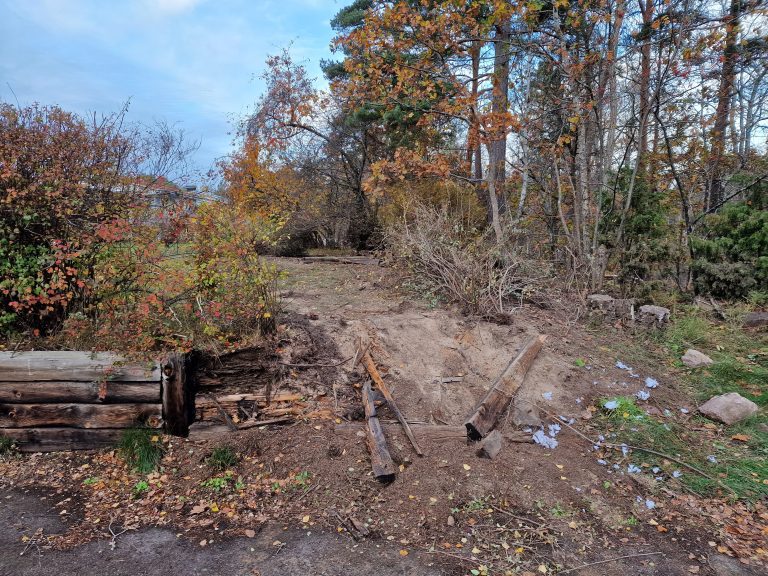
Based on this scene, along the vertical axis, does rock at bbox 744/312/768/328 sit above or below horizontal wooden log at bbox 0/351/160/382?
above

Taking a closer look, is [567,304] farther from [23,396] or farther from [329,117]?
[329,117]

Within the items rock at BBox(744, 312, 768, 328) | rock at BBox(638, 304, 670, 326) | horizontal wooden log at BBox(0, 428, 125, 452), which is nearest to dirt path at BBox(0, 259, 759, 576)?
horizontal wooden log at BBox(0, 428, 125, 452)

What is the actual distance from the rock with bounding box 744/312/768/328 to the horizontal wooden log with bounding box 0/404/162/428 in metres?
7.35

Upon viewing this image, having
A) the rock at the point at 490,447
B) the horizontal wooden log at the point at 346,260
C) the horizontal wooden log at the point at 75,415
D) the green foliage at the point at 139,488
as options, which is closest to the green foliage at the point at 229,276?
the horizontal wooden log at the point at 75,415

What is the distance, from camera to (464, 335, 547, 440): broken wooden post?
414 cm

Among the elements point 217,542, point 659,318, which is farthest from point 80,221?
point 659,318

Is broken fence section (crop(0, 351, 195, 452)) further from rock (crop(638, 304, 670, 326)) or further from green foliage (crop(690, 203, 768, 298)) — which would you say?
green foliage (crop(690, 203, 768, 298))

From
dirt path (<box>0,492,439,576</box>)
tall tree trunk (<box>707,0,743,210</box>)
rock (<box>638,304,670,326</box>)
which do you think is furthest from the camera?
tall tree trunk (<box>707,0,743,210</box>)

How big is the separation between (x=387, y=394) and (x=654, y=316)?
4.25m

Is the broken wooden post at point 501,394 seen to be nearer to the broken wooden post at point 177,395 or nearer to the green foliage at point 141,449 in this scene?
the broken wooden post at point 177,395

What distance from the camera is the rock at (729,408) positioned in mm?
4413

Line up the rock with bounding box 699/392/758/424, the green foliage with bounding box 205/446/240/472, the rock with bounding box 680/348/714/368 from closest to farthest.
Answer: the green foliage with bounding box 205/446/240/472, the rock with bounding box 699/392/758/424, the rock with bounding box 680/348/714/368

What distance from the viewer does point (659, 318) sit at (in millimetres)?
6430

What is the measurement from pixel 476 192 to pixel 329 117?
783cm
